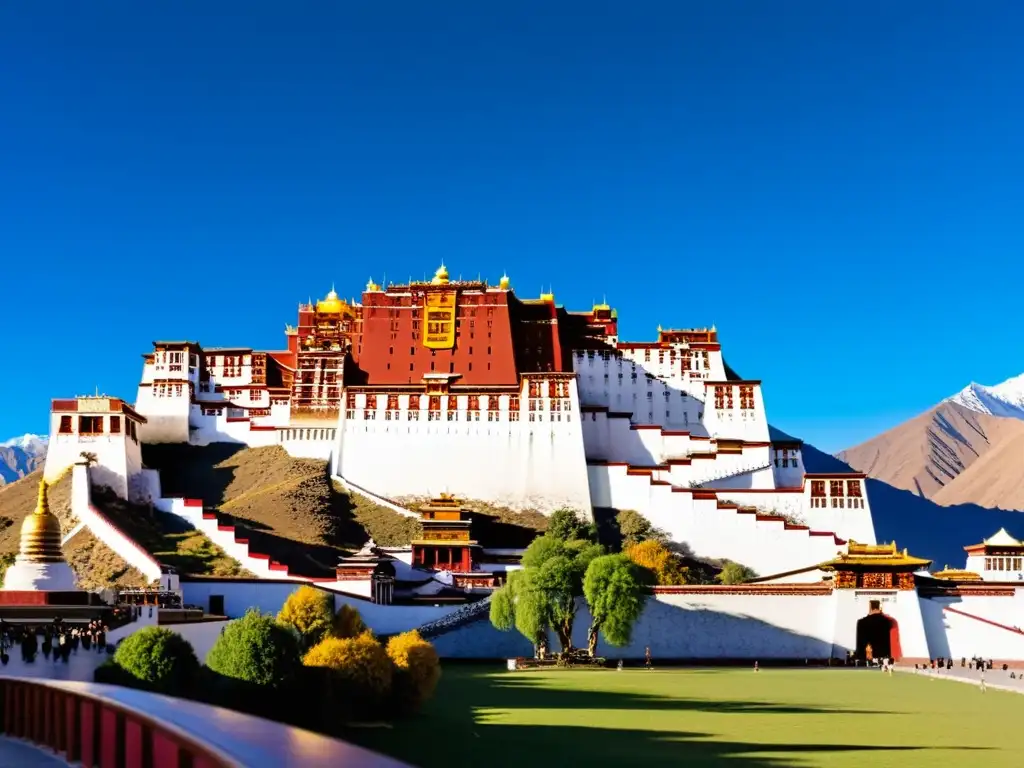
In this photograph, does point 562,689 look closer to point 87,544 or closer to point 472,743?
point 472,743

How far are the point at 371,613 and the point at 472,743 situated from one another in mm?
18736

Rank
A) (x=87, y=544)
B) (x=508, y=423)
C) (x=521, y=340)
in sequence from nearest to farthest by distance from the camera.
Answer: (x=87, y=544)
(x=508, y=423)
(x=521, y=340)

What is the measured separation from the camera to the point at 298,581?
3700 cm

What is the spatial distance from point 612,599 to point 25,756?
2598 cm

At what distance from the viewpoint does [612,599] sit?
35.7m

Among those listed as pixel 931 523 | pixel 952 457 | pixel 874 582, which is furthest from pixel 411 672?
pixel 952 457

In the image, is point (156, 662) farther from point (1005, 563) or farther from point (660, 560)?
point (1005, 563)

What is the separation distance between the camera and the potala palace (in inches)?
1551

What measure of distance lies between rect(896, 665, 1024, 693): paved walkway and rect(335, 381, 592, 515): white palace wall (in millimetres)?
21974

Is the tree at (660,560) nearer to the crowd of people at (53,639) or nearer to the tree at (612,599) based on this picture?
the tree at (612,599)

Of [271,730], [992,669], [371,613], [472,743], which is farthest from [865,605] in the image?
[271,730]

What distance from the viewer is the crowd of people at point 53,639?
1800 centimetres

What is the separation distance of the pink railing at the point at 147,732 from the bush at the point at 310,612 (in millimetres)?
14449

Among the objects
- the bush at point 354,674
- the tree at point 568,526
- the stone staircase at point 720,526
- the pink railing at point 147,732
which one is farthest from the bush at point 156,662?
the stone staircase at point 720,526
